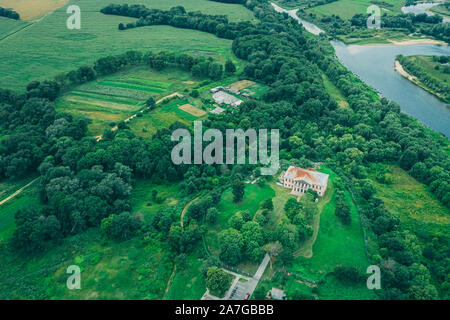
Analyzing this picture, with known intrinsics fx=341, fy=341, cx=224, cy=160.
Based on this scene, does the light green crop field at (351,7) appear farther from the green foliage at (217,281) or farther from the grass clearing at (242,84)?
the green foliage at (217,281)

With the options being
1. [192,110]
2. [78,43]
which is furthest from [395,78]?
[78,43]

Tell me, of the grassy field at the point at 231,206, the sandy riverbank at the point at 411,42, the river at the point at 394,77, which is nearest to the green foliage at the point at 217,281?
the grassy field at the point at 231,206

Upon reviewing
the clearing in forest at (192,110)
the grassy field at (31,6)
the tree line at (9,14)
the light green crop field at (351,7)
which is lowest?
the clearing in forest at (192,110)

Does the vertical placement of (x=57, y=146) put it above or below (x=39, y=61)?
below

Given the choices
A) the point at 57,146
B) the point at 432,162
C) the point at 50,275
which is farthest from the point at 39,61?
the point at 432,162

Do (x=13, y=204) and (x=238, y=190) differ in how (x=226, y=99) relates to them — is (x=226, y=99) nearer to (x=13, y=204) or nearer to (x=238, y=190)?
(x=238, y=190)
